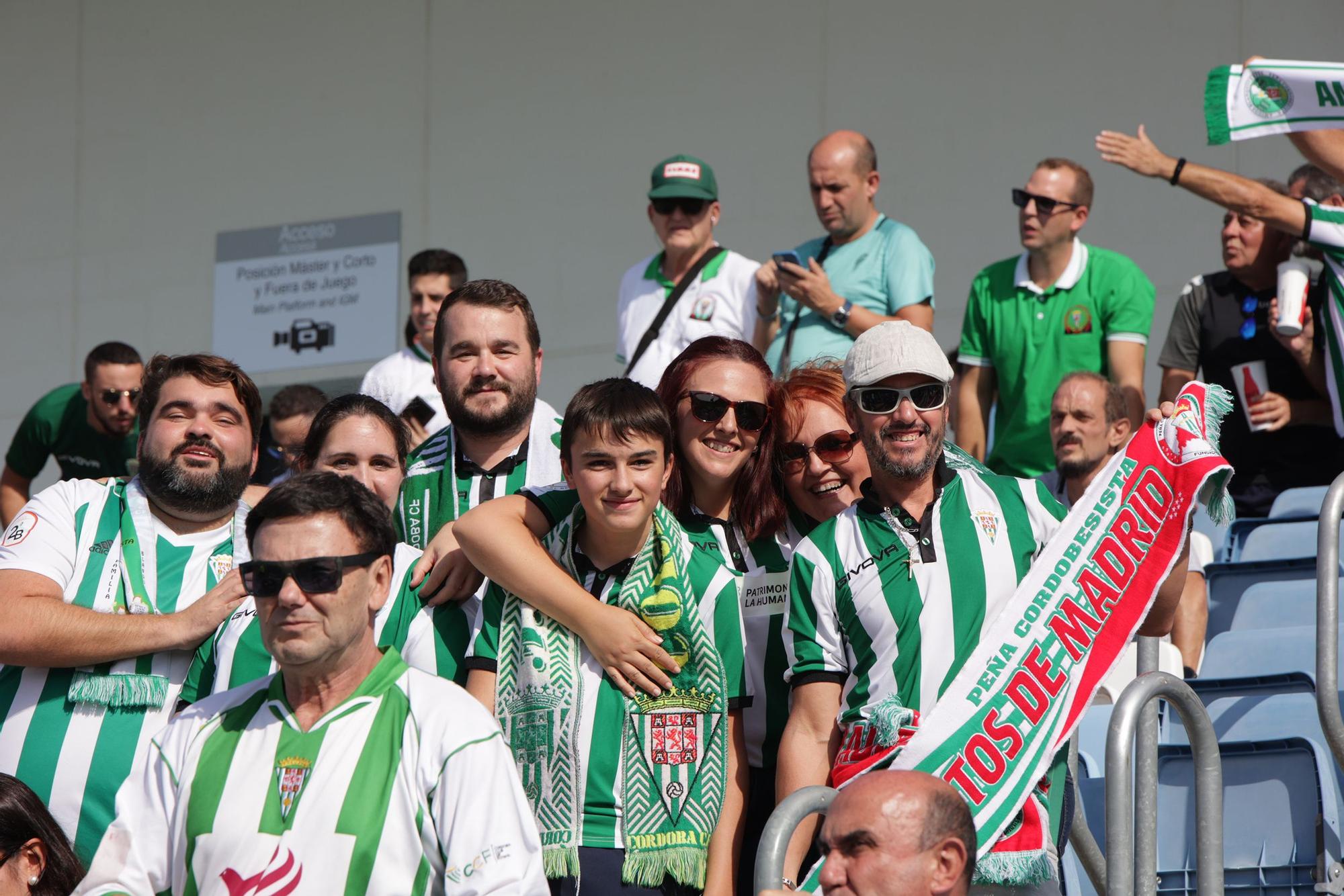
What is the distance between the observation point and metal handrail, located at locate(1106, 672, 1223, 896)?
323 centimetres

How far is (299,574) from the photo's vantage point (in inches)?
124

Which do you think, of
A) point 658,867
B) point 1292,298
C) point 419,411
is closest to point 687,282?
point 419,411

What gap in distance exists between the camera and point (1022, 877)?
323 centimetres

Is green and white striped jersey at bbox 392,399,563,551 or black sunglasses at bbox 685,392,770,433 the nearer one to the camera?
black sunglasses at bbox 685,392,770,433

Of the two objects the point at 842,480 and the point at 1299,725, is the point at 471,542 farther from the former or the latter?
the point at 1299,725

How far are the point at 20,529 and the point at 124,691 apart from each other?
536 mm

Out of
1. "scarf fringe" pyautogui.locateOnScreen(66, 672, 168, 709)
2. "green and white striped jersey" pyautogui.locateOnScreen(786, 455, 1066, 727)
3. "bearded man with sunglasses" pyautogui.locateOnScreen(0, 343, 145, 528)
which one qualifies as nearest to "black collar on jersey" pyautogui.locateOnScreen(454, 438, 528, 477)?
"scarf fringe" pyautogui.locateOnScreen(66, 672, 168, 709)

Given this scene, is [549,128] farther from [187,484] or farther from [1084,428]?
[187,484]

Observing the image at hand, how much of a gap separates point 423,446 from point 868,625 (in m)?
1.68

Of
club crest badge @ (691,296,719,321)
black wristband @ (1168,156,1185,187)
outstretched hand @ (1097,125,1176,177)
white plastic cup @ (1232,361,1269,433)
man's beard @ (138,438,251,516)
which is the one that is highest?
outstretched hand @ (1097,125,1176,177)

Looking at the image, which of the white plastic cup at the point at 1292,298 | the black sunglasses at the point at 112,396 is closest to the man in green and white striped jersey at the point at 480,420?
the white plastic cup at the point at 1292,298

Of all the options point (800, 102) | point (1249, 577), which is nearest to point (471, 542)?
point (1249, 577)

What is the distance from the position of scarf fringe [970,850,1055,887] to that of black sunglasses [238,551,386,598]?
53.1 inches

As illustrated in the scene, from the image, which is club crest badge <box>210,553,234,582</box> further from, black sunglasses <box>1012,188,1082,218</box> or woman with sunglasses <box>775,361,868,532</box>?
black sunglasses <box>1012,188,1082,218</box>
